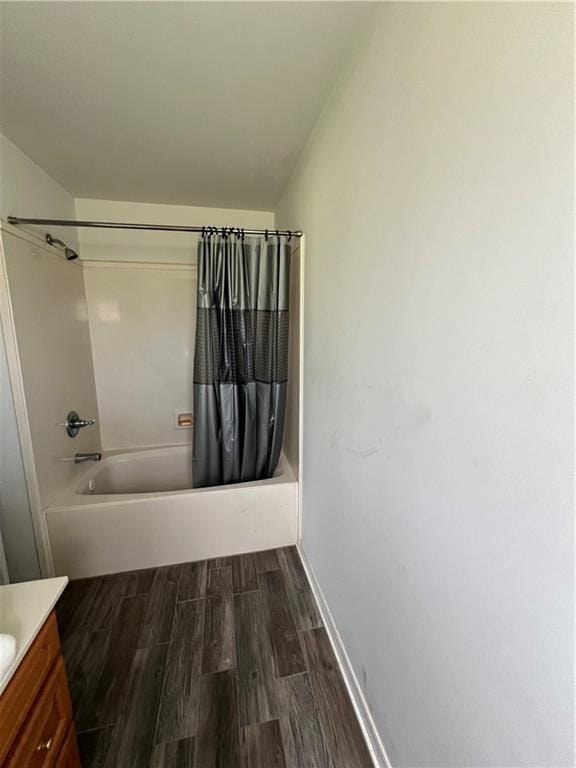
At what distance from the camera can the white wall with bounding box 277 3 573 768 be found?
1.57 ft

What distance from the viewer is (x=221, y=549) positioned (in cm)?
199

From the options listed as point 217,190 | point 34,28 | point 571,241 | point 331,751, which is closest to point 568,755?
point 571,241

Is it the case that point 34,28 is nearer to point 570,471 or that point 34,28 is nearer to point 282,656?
point 570,471

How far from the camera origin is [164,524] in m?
1.89

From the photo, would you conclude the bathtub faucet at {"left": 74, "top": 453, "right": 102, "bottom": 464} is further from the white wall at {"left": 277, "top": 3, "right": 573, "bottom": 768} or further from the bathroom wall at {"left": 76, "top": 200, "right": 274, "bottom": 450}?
the white wall at {"left": 277, "top": 3, "right": 573, "bottom": 768}

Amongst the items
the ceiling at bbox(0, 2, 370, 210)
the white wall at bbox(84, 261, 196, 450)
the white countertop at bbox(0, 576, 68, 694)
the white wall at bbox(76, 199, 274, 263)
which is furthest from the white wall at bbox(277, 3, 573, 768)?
the white wall at bbox(84, 261, 196, 450)

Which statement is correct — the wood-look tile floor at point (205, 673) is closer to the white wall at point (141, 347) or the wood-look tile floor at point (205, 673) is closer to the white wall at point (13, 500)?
the white wall at point (13, 500)

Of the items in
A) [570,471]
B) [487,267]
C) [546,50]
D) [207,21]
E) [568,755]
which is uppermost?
[207,21]

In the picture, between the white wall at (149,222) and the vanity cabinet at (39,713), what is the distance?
240 cm

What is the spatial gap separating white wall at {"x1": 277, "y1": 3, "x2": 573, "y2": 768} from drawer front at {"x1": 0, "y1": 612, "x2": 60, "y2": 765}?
91cm

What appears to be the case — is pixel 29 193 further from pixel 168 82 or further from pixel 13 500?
pixel 13 500

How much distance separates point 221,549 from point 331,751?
1.09m

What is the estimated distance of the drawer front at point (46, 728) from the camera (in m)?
0.67

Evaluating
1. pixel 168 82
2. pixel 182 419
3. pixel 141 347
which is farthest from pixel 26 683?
pixel 141 347
